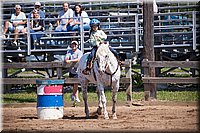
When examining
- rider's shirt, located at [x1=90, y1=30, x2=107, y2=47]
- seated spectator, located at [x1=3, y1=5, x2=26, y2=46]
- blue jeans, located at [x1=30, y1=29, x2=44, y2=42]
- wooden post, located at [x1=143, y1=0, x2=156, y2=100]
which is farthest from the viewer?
seated spectator, located at [x1=3, y1=5, x2=26, y2=46]

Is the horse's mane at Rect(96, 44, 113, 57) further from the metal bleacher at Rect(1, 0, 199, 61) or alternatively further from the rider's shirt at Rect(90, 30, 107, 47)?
the metal bleacher at Rect(1, 0, 199, 61)

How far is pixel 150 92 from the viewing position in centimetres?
1703

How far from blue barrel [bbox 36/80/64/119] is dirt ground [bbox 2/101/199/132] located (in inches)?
12.9

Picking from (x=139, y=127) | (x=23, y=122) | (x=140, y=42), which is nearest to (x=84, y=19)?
(x=140, y=42)

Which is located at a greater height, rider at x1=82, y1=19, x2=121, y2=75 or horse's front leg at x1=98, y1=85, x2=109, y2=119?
rider at x1=82, y1=19, x2=121, y2=75

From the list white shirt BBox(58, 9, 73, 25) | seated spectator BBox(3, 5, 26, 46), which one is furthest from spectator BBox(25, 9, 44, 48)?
white shirt BBox(58, 9, 73, 25)

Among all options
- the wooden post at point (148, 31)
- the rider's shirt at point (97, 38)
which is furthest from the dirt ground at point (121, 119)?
the rider's shirt at point (97, 38)

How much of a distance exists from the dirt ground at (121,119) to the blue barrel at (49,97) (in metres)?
0.33

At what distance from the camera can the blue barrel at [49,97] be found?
1373 centimetres

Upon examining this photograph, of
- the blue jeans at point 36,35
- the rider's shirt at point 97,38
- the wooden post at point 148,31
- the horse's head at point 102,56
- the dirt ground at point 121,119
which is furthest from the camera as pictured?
the blue jeans at point 36,35

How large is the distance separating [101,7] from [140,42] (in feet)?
13.9

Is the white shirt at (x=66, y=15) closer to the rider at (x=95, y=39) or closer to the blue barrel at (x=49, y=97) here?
the rider at (x=95, y=39)

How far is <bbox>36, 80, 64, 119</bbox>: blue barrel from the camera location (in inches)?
540

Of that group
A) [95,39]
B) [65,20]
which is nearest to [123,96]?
[65,20]
